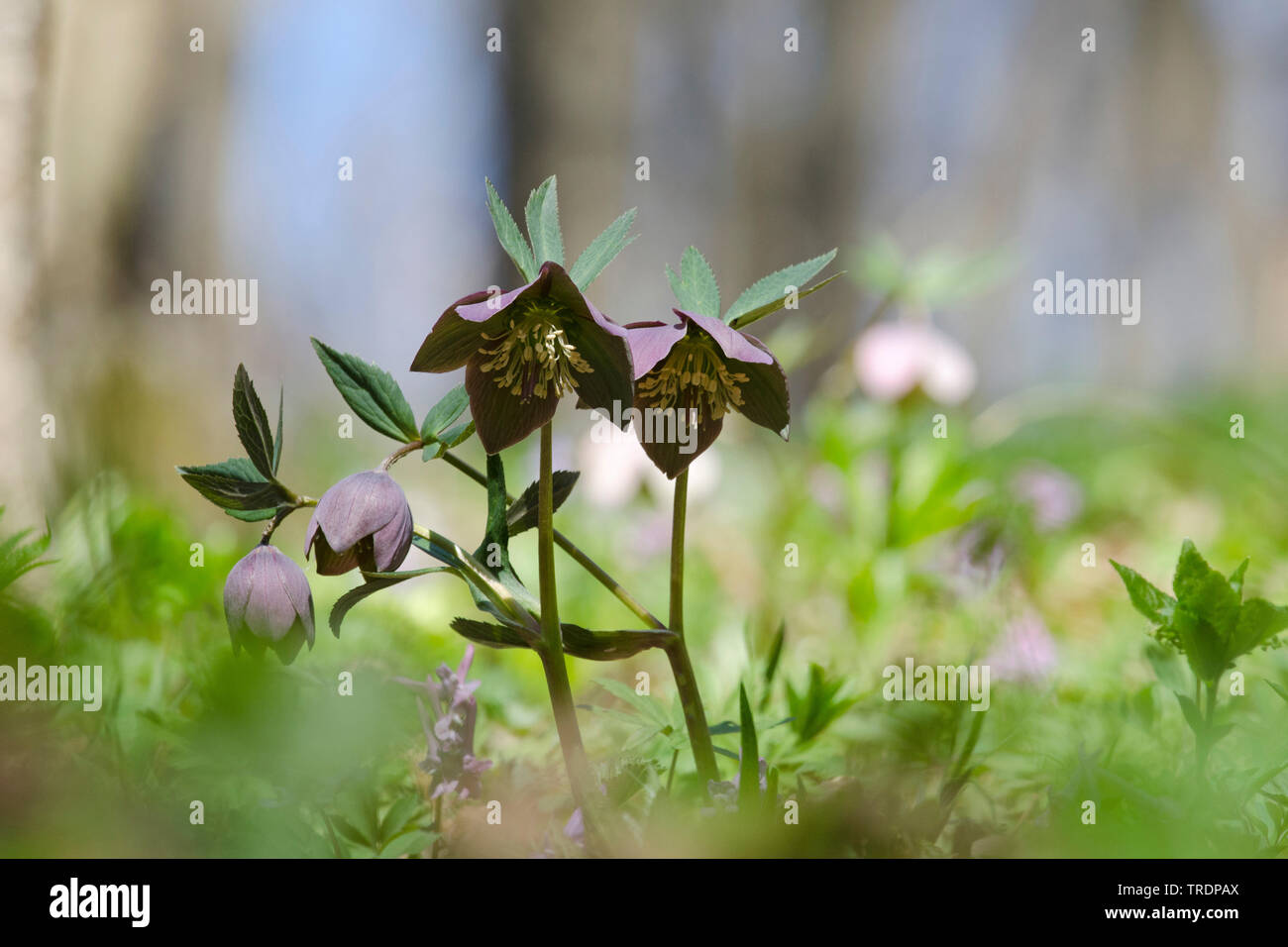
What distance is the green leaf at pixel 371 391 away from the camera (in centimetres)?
42

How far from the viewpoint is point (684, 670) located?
44 centimetres

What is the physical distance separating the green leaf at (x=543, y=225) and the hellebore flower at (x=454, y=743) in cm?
23

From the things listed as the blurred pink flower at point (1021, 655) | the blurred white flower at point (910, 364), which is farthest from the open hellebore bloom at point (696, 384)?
the blurred white flower at point (910, 364)

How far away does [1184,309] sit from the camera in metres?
3.50

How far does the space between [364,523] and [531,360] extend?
107 millimetres

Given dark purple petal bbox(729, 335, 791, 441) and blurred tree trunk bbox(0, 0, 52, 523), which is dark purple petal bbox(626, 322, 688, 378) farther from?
blurred tree trunk bbox(0, 0, 52, 523)

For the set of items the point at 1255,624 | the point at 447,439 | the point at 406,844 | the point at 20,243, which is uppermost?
the point at 20,243

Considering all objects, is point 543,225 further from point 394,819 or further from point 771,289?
point 394,819

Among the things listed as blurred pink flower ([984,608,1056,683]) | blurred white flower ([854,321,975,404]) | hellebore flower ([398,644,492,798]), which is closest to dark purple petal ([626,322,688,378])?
hellebore flower ([398,644,492,798])

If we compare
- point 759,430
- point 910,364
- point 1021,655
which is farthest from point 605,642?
point 759,430

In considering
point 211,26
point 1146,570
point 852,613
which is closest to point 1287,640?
point 852,613

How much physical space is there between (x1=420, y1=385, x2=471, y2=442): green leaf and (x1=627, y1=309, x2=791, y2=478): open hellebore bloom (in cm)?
8
